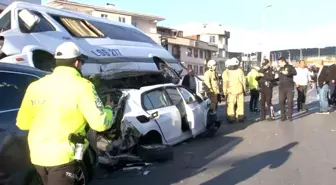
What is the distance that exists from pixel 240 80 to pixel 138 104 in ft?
18.0

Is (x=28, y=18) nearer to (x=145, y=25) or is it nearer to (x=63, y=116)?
(x=63, y=116)

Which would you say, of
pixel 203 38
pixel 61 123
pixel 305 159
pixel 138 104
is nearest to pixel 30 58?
pixel 138 104

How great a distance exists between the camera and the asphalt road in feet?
21.6

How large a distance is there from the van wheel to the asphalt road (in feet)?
6.54

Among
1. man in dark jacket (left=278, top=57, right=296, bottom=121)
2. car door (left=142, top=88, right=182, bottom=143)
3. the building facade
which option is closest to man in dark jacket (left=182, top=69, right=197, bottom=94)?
man in dark jacket (left=278, top=57, right=296, bottom=121)

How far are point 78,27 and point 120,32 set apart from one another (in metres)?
1.83

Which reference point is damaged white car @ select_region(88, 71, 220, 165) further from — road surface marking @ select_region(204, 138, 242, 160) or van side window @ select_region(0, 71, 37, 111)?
van side window @ select_region(0, 71, 37, 111)

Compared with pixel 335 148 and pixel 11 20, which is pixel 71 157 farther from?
pixel 335 148

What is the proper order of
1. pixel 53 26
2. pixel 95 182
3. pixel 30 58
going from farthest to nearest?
pixel 53 26 → pixel 30 58 → pixel 95 182

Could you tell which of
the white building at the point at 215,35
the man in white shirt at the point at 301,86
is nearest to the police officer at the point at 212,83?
the man in white shirt at the point at 301,86

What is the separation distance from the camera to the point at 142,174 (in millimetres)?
7031

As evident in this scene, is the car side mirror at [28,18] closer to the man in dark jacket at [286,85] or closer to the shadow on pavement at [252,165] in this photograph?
the shadow on pavement at [252,165]

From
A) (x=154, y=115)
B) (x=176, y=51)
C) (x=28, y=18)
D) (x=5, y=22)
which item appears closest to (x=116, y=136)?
(x=154, y=115)

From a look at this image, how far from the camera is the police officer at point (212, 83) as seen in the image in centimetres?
1338
